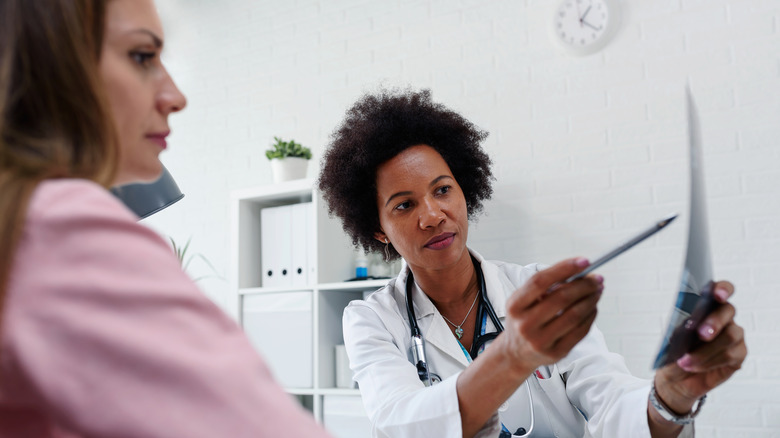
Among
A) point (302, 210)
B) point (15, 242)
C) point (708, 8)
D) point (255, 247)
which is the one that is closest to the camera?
point (15, 242)

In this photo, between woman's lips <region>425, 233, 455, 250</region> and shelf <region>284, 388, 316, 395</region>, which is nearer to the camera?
woman's lips <region>425, 233, 455, 250</region>

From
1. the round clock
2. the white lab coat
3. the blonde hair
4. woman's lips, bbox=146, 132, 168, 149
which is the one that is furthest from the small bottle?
the blonde hair

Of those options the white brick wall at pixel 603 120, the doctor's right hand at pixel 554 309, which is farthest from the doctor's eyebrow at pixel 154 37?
the white brick wall at pixel 603 120

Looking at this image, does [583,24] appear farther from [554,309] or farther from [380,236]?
[554,309]

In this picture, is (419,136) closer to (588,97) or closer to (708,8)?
(588,97)

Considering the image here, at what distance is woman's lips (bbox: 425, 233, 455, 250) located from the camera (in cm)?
179

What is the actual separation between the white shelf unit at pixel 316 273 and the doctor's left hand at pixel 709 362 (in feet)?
5.20

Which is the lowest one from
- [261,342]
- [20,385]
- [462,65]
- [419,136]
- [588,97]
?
[261,342]

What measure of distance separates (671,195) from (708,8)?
74 centimetres

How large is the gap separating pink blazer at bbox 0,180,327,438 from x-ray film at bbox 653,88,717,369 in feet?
1.97

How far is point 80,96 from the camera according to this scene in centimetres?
52

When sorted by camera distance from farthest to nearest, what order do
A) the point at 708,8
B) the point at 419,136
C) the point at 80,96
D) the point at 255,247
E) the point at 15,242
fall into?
1. the point at 255,247
2. the point at 708,8
3. the point at 419,136
4. the point at 80,96
5. the point at 15,242

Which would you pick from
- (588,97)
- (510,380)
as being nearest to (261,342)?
(588,97)

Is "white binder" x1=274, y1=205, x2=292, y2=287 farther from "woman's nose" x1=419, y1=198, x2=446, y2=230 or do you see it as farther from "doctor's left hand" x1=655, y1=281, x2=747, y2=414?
"doctor's left hand" x1=655, y1=281, x2=747, y2=414
